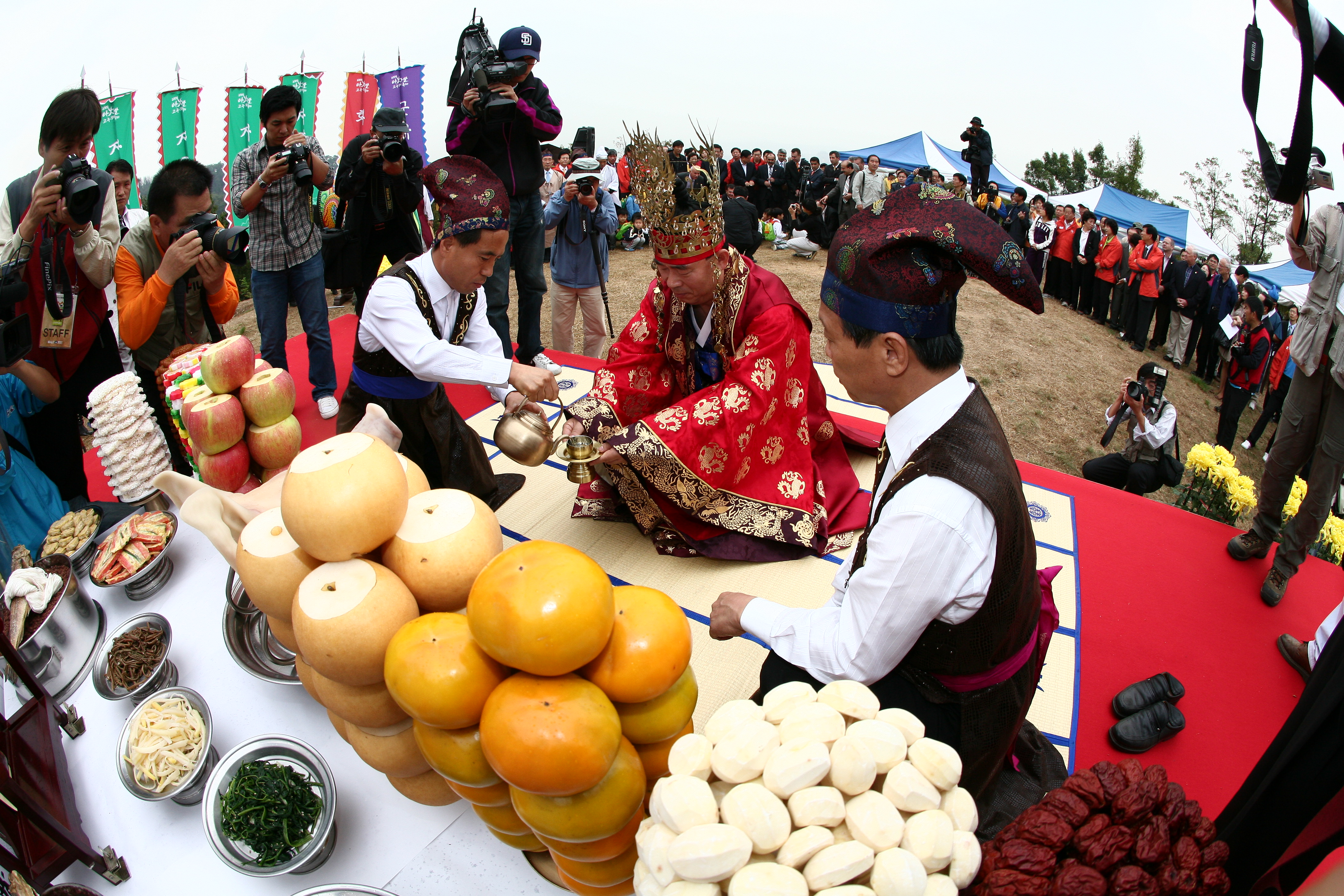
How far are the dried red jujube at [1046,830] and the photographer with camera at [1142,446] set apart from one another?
3556mm

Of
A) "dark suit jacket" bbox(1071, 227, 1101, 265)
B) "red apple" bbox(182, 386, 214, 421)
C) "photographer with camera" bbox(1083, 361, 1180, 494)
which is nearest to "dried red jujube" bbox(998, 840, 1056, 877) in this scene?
"red apple" bbox(182, 386, 214, 421)

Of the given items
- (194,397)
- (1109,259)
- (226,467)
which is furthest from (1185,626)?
(1109,259)

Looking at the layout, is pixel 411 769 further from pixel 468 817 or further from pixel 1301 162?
pixel 1301 162

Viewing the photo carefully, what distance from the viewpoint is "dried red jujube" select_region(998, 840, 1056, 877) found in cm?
75

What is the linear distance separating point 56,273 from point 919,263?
3.33m

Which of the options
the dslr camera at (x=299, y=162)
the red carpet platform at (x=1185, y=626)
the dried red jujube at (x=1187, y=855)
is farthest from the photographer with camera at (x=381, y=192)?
the dried red jujube at (x=1187, y=855)

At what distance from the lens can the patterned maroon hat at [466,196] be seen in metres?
2.29

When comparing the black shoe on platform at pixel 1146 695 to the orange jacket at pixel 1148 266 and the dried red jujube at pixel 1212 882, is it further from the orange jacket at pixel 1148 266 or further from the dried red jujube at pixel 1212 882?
the orange jacket at pixel 1148 266

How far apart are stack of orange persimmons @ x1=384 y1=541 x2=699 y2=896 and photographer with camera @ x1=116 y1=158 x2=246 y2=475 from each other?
2457 mm

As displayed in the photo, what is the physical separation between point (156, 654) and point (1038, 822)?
1904 mm

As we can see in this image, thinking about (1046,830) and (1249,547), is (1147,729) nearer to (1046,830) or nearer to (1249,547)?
(1249,547)

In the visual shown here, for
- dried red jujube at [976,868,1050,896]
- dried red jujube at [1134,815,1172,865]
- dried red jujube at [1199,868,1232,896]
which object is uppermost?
dried red jujube at [1134,815,1172,865]

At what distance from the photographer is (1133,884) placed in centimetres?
71

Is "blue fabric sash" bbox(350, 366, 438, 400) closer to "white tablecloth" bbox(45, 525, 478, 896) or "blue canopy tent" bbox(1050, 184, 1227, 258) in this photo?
"white tablecloth" bbox(45, 525, 478, 896)
